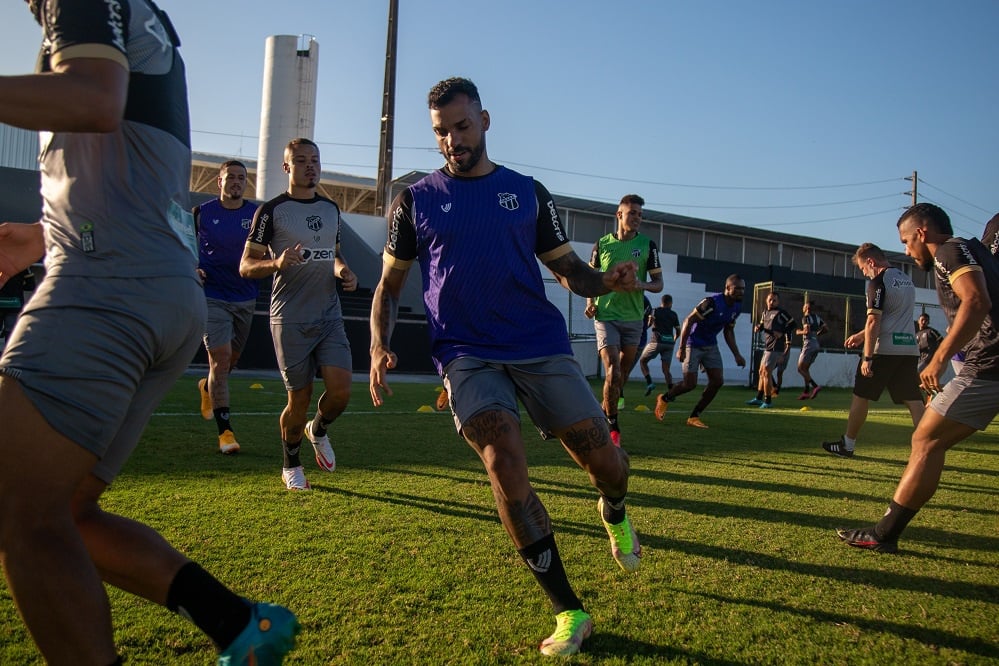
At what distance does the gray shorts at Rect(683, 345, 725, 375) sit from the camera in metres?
10.8

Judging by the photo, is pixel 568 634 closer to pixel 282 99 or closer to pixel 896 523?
pixel 896 523

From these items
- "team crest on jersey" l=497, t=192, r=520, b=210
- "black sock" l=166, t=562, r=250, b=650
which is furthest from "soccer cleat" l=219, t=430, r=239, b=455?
"black sock" l=166, t=562, r=250, b=650

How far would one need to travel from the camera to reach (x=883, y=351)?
8156 millimetres

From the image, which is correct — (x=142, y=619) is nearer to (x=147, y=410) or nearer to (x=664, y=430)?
(x=147, y=410)

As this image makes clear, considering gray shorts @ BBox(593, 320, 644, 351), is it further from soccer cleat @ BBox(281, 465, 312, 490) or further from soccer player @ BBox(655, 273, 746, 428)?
soccer cleat @ BBox(281, 465, 312, 490)

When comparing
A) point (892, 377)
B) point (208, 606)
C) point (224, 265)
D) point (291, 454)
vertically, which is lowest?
point (291, 454)

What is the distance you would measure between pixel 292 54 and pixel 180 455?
26.5 m

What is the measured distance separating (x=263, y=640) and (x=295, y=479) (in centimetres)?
339

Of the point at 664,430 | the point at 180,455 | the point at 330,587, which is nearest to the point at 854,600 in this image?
the point at 330,587

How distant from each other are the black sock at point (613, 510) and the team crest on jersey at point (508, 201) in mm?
1486

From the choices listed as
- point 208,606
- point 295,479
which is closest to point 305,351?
point 295,479

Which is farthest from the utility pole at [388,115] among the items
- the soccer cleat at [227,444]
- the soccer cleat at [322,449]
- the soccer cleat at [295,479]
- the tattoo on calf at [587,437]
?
the tattoo on calf at [587,437]

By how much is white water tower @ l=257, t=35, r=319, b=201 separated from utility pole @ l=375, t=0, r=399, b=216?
18.1 ft

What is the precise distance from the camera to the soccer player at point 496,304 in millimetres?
3117
